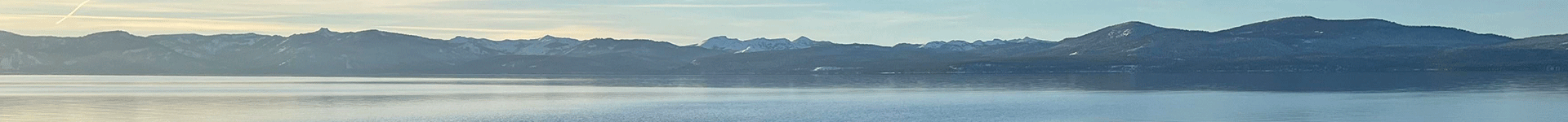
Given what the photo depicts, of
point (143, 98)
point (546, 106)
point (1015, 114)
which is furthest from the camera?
point (143, 98)

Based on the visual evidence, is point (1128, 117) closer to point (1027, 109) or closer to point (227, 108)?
point (1027, 109)

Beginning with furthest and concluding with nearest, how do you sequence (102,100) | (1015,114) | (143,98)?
(143,98), (102,100), (1015,114)

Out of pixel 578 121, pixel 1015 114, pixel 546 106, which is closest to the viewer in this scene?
pixel 578 121

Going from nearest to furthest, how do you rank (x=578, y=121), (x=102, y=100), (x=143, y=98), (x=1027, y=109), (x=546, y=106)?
1. (x=578, y=121)
2. (x=1027, y=109)
3. (x=546, y=106)
4. (x=102, y=100)
5. (x=143, y=98)

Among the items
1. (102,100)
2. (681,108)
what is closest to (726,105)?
(681,108)

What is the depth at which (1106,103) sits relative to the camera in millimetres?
75312

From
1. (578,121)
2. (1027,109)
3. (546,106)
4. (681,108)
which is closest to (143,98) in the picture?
(546,106)

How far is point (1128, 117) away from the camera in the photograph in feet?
194

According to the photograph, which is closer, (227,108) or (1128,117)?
(1128,117)

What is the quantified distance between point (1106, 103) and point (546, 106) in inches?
890

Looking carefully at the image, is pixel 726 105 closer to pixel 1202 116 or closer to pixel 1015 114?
pixel 1015 114

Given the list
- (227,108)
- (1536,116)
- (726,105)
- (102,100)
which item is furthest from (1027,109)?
(102,100)

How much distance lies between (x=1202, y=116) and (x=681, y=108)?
20.2 meters

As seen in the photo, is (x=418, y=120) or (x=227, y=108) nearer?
(x=418, y=120)
